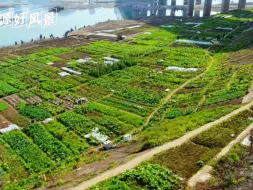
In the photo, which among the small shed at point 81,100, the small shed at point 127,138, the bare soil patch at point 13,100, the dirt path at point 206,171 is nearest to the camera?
the dirt path at point 206,171

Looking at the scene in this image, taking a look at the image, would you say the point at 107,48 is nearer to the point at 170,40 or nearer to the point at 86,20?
the point at 170,40

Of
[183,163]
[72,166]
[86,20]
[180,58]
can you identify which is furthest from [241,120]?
[86,20]

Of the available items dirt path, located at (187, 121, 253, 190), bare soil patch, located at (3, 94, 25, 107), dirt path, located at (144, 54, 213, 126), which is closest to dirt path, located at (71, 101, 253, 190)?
dirt path, located at (187, 121, 253, 190)

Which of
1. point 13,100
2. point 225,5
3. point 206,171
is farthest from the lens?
point 225,5

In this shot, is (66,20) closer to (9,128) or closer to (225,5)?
(225,5)

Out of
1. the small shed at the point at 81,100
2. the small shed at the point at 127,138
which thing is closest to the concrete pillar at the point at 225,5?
the small shed at the point at 81,100

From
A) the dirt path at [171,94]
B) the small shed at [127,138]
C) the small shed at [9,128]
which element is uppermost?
the dirt path at [171,94]

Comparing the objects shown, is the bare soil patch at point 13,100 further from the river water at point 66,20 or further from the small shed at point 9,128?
the river water at point 66,20

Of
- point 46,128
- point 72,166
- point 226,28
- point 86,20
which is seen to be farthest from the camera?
point 86,20

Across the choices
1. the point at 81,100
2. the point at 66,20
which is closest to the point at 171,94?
the point at 81,100
